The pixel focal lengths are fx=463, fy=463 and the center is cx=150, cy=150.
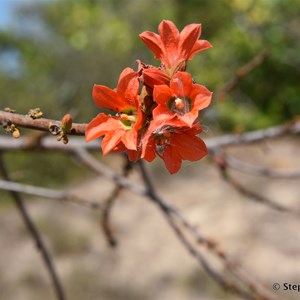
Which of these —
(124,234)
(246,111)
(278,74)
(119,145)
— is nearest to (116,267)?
(124,234)

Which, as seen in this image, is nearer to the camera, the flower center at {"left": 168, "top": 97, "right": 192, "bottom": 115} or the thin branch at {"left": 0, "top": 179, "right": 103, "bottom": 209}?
the flower center at {"left": 168, "top": 97, "right": 192, "bottom": 115}

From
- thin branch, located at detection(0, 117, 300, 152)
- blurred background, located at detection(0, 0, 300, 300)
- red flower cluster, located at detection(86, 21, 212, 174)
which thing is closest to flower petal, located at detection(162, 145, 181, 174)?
red flower cluster, located at detection(86, 21, 212, 174)

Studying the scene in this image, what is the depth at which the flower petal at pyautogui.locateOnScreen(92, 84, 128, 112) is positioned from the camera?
2.18ft

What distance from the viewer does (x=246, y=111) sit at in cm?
858

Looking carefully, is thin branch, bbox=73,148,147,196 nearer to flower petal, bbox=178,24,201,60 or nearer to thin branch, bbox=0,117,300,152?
thin branch, bbox=0,117,300,152

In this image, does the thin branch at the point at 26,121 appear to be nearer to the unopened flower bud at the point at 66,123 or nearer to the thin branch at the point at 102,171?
the unopened flower bud at the point at 66,123

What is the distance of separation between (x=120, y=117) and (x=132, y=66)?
27.2 feet

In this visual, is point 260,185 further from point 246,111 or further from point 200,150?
point 200,150

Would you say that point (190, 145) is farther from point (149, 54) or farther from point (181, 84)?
point (149, 54)

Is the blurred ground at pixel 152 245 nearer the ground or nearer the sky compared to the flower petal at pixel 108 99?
nearer the sky

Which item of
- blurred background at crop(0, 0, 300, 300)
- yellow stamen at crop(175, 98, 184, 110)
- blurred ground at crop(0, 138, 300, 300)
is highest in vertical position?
blurred background at crop(0, 0, 300, 300)

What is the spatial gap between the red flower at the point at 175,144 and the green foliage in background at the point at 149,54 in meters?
5.76

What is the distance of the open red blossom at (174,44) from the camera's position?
676mm

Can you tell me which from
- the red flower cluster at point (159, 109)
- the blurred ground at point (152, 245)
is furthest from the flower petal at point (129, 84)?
the blurred ground at point (152, 245)
